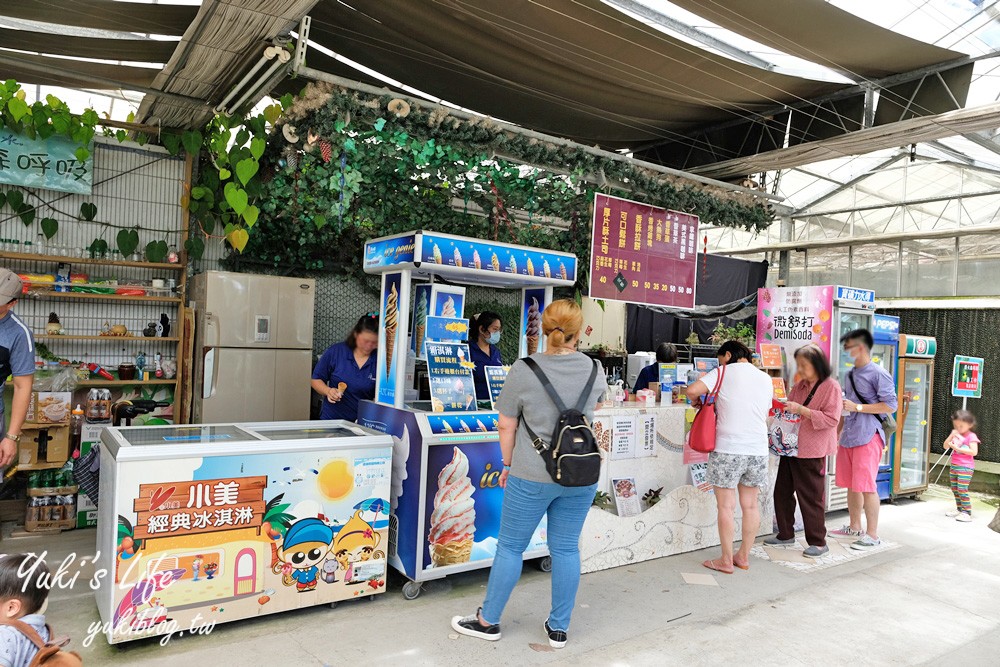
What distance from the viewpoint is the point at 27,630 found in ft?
5.72

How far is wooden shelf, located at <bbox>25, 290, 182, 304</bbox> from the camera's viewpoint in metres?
5.02

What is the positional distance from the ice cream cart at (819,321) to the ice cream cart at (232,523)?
418cm

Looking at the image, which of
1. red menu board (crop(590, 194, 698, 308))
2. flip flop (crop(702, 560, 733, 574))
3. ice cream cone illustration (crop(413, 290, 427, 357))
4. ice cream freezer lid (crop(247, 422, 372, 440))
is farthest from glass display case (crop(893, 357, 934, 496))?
ice cream freezer lid (crop(247, 422, 372, 440))

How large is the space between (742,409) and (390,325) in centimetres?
235

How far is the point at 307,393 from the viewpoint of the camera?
6.16 meters

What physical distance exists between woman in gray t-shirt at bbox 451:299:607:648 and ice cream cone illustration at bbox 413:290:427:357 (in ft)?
3.85

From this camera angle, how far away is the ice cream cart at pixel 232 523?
2928mm

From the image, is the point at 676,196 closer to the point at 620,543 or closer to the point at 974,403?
the point at 620,543

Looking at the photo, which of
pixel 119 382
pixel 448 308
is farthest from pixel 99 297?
pixel 448 308

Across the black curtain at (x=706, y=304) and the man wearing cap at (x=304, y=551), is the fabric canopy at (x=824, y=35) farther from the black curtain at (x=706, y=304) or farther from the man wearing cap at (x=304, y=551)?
the black curtain at (x=706, y=304)

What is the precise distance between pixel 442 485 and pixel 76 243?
381 cm

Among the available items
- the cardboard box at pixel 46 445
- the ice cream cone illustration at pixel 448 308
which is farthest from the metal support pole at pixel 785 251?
the cardboard box at pixel 46 445

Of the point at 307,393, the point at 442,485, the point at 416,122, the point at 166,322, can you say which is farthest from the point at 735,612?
the point at 166,322

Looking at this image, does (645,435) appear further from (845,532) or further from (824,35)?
(824,35)
